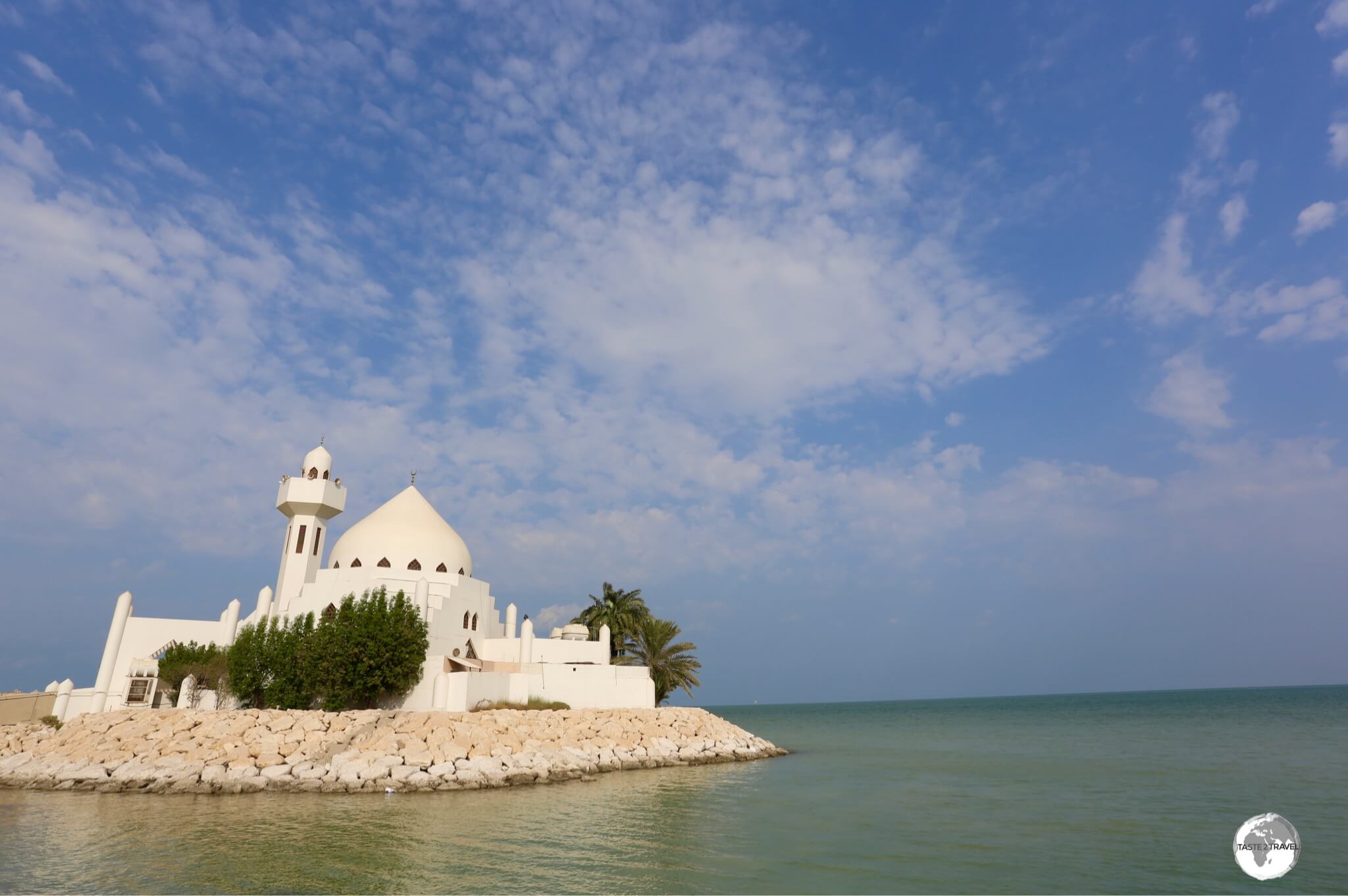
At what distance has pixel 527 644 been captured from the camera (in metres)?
33.6

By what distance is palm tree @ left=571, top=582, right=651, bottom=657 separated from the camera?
42.7 meters

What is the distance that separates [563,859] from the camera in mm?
14062

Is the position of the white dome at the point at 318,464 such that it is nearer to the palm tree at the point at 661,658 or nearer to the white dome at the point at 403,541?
the white dome at the point at 403,541

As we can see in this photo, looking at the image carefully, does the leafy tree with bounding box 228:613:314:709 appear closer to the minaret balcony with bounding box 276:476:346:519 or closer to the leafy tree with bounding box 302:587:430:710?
the leafy tree with bounding box 302:587:430:710

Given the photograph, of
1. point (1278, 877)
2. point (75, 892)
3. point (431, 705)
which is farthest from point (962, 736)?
point (75, 892)

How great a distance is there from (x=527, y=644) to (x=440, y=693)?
5905mm

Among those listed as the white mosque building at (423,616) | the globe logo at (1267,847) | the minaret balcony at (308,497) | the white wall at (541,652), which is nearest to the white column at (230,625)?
the white mosque building at (423,616)

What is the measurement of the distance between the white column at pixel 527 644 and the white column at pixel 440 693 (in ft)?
17.7

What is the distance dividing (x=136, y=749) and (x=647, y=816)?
16560 mm

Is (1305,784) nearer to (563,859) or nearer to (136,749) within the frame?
(563,859)

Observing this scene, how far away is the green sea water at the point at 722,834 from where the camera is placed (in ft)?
41.8

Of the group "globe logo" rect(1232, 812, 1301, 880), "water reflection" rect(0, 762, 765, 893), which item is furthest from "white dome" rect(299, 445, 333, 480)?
"globe logo" rect(1232, 812, 1301, 880)

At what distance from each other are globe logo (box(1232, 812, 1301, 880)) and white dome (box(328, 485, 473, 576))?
29.3 meters

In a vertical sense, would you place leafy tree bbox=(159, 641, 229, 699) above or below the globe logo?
above
